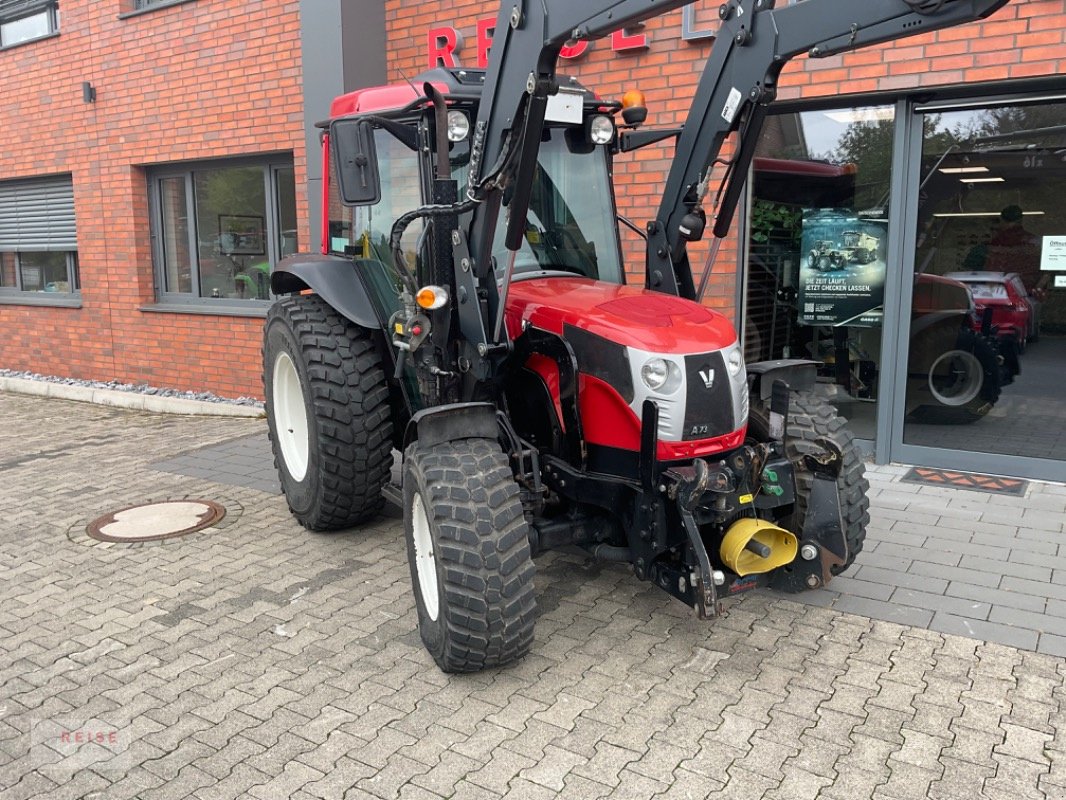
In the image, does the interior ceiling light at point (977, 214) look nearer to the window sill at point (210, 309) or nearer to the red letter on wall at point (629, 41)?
the red letter on wall at point (629, 41)

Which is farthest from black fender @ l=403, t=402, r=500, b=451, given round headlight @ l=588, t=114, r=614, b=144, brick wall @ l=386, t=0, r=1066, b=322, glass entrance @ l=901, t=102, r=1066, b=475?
glass entrance @ l=901, t=102, r=1066, b=475

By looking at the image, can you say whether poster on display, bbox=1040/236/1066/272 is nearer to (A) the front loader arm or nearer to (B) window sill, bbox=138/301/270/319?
(A) the front loader arm

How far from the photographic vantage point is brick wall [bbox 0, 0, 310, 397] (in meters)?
8.40

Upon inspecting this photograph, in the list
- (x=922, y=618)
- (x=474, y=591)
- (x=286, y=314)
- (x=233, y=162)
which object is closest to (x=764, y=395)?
(x=922, y=618)

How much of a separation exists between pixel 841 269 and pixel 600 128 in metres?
2.96

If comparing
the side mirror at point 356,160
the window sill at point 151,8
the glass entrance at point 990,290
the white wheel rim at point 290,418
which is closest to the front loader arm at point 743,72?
the side mirror at point 356,160

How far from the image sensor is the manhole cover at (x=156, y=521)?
5121 mm

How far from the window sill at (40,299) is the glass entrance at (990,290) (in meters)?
9.01

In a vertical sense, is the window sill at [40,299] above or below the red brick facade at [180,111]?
below

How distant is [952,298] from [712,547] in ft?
12.2

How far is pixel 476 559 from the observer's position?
10.5 ft

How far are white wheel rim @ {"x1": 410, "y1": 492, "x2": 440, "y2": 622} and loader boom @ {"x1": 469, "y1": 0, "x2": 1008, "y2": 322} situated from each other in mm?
899

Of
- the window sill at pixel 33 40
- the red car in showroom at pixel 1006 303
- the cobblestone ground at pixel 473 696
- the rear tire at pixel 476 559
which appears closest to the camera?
the cobblestone ground at pixel 473 696

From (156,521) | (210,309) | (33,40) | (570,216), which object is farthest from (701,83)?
(33,40)
